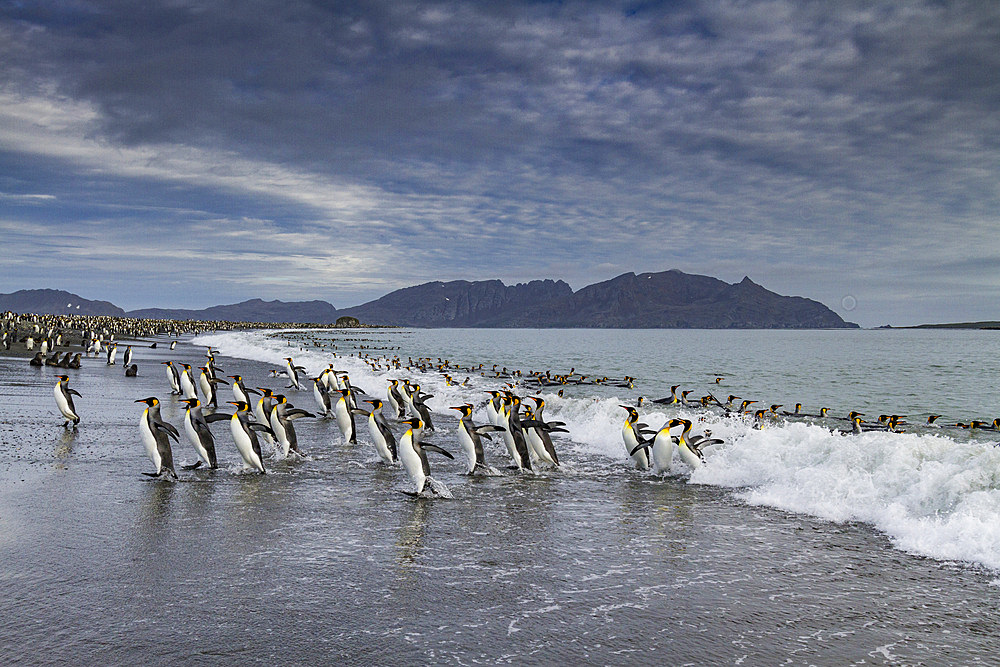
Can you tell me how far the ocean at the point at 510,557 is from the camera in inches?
172

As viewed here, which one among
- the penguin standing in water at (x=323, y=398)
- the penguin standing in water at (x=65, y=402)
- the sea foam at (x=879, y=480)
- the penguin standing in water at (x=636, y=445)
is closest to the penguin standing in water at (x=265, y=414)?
the penguin standing in water at (x=65, y=402)

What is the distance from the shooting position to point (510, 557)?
19.7 feet

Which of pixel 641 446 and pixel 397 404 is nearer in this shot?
pixel 641 446

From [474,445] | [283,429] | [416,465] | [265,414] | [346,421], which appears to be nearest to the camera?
[416,465]

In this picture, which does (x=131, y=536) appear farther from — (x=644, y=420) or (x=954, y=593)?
(x=644, y=420)

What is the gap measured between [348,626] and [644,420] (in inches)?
414

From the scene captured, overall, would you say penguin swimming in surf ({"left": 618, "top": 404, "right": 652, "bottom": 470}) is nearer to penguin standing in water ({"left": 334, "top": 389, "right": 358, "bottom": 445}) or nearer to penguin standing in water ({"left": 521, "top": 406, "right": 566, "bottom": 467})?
penguin standing in water ({"left": 521, "top": 406, "right": 566, "bottom": 467})

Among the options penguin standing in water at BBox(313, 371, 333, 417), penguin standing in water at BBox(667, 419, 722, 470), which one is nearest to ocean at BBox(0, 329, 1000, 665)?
penguin standing in water at BBox(667, 419, 722, 470)

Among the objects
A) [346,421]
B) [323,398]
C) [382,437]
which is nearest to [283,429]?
[346,421]

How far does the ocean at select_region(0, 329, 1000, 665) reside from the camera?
14.3ft

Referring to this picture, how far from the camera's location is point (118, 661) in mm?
3965

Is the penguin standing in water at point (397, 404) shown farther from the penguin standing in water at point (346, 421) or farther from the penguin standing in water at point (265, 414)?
the penguin standing in water at point (265, 414)

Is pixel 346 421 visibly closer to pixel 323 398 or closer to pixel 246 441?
pixel 246 441

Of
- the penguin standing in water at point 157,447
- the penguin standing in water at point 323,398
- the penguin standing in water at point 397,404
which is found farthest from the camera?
the penguin standing in water at point 397,404
